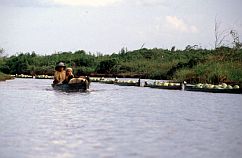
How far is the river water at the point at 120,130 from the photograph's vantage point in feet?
40.1

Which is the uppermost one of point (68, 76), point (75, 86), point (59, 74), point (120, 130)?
point (59, 74)

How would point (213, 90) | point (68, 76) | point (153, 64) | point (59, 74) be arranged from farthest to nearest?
1. point (153, 64)
2. point (59, 74)
3. point (68, 76)
4. point (213, 90)

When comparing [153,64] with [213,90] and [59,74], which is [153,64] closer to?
[59,74]

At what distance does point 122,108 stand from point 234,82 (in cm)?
1433

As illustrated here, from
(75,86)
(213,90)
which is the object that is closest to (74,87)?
(75,86)

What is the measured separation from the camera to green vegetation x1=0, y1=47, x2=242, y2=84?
38.1 meters

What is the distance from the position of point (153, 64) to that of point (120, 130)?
1980 inches

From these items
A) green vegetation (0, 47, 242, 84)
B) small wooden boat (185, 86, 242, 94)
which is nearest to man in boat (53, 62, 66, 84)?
small wooden boat (185, 86, 242, 94)

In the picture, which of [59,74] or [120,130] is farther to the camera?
[59,74]

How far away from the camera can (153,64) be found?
65750 millimetres

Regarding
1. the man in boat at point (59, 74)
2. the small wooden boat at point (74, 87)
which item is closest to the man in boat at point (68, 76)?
the small wooden boat at point (74, 87)

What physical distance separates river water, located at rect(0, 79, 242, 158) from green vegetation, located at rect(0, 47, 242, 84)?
12.9 meters

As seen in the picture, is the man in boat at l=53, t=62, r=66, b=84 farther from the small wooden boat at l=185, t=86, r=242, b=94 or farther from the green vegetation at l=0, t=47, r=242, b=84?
the green vegetation at l=0, t=47, r=242, b=84

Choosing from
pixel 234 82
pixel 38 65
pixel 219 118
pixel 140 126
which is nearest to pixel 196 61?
pixel 234 82
